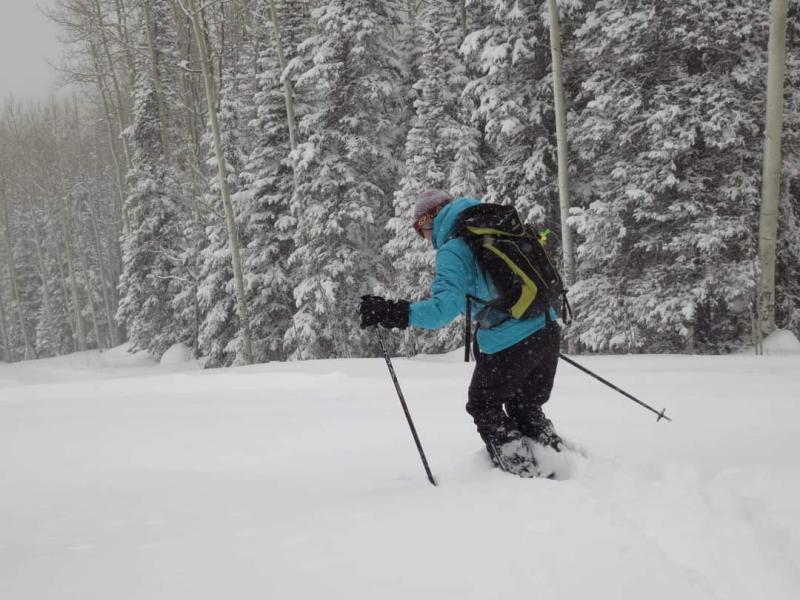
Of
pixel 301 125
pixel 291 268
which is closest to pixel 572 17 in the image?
pixel 301 125

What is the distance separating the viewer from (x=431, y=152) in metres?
13.9

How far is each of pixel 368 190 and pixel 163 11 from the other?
13.3 meters

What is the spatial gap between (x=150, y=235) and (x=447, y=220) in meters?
21.8

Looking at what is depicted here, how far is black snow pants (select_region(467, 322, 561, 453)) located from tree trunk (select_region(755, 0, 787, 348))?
23.0 feet

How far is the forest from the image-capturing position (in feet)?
32.2

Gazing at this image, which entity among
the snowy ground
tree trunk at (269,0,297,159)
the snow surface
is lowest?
the snow surface

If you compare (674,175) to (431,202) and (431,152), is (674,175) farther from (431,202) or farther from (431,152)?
(431,202)

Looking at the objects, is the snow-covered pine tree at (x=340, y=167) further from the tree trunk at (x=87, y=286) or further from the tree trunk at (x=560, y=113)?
the tree trunk at (x=87, y=286)

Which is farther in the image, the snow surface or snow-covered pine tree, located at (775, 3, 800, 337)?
snow-covered pine tree, located at (775, 3, 800, 337)

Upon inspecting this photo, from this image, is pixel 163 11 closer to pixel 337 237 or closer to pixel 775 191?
pixel 337 237

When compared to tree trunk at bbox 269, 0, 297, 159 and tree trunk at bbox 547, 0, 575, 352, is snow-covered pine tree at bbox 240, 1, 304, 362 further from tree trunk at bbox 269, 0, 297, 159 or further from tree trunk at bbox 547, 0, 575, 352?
tree trunk at bbox 547, 0, 575, 352

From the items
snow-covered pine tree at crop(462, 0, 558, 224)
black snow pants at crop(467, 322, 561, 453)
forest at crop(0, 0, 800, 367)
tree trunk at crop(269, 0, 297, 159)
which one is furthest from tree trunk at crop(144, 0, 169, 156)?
black snow pants at crop(467, 322, 561, 453)

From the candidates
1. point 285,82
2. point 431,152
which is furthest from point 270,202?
point 431,152

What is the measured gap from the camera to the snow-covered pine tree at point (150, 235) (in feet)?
69.7
